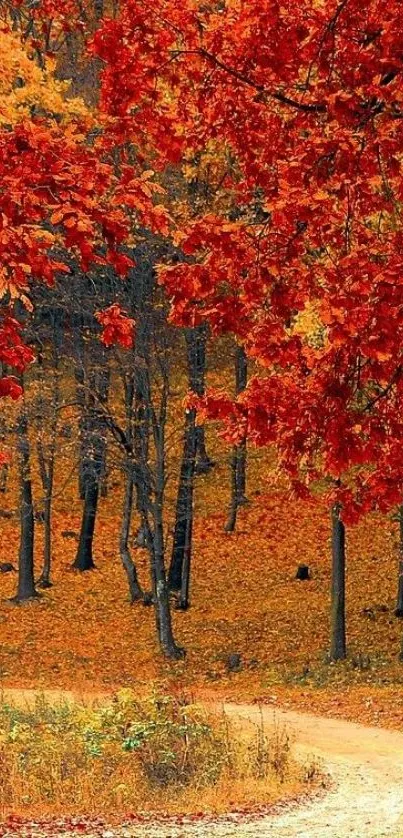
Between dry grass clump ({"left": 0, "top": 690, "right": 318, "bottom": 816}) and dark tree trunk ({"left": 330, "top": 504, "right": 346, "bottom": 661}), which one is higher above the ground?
dark tree trunk ({"left": 330, "top": 504, "right": 346, "bottom": 661})

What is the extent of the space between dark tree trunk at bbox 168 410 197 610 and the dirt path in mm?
10342

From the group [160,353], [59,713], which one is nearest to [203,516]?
[160,353]

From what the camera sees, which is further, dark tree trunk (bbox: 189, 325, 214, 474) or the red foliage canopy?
dark tree trunk (bbox: 189, 325, 214, 474)

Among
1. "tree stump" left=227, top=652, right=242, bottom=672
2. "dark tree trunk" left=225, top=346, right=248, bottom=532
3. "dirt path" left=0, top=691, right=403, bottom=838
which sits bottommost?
"dirt path" left=0, top=691, right=403, bottom=838

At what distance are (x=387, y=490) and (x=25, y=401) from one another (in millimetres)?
21230

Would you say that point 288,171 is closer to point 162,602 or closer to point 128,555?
point 162,602

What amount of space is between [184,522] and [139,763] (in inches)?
715

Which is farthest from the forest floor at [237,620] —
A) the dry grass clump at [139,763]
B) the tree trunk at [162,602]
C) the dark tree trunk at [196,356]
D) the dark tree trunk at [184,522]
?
the dark tree trunk at [196,356]

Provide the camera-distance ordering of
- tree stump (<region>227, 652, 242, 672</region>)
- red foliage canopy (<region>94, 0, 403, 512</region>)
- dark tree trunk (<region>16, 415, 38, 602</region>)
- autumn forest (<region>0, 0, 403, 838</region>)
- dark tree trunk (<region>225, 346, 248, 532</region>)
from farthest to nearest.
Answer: dark tree trunk (<region>225, 346, 248, 532</region>) → dark tree trunk (<region>16, 415, 38, 602</region>) → tree stump (<region>227, 652, 242, 672</region>) → red foliage canopy (<region>94, 0, 403, 512</region>) → autumn forest (<region>0, 0, 403, 838</region>)

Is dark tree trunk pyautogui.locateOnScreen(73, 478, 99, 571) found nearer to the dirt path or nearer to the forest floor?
the forest floor

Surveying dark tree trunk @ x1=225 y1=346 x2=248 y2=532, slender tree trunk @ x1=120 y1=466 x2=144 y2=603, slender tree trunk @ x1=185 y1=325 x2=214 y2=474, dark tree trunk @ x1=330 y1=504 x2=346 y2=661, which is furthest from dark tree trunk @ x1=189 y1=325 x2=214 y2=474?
dark tree trunk @ x1=225 y1=346 x2=248 y2=532

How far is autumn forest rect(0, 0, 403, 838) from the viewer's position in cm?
734

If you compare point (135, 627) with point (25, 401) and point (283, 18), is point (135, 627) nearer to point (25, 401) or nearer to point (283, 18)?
point (25, 401)

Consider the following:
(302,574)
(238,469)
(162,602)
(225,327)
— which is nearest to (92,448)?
(162,602)
